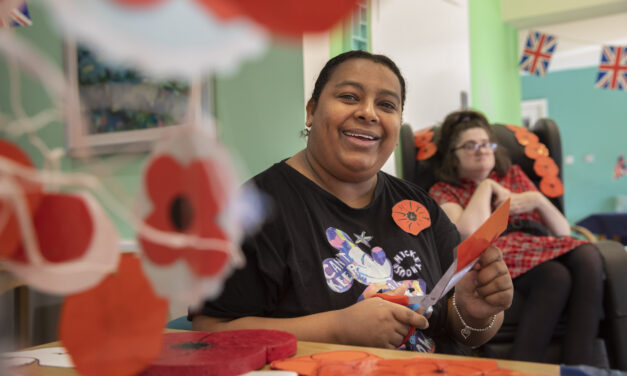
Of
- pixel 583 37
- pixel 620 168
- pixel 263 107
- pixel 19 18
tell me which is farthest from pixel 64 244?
pixel 620 168

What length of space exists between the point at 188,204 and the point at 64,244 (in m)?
0.06

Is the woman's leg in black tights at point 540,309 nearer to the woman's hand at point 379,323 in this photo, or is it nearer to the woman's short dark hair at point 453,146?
the woman's short dark hair at point 453,146

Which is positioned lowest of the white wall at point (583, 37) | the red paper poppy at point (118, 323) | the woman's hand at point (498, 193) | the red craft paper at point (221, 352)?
the red craft paper at point (221, 352)

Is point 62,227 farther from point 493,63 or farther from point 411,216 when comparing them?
point 493,63

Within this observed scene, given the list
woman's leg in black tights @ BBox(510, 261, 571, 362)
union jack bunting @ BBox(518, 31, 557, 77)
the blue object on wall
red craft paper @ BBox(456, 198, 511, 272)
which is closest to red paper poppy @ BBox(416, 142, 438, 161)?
woman's leg in black tights @ BBox(510, 261, 571, 362)

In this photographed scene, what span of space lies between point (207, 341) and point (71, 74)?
0.37 meters

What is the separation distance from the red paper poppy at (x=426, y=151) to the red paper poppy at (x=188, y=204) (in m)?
1.88

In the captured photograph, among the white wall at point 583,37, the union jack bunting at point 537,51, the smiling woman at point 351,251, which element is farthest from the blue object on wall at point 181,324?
the white wall at point 583,37

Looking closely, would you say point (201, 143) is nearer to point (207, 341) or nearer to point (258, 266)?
point (207, 341)

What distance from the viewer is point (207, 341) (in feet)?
1.69

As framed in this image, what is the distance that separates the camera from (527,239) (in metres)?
1.68

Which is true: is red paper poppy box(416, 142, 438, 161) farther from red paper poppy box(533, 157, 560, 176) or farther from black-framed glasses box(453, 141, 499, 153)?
red paper poppy box(533, 157, 560, 176)

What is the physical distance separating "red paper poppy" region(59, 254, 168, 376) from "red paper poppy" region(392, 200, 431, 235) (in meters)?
0.75

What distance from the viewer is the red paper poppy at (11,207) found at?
210mm
